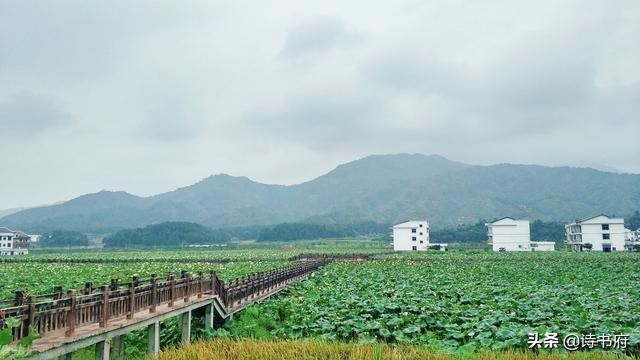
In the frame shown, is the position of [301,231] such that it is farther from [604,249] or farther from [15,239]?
[604,249]

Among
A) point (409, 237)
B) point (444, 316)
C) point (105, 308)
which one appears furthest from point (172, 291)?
point (409, 237)

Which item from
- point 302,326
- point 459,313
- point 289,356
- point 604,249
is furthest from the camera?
point 604,249

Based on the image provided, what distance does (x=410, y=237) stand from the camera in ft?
328

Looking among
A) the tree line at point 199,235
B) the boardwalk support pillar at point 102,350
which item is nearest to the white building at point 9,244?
the tree line at point 199,235

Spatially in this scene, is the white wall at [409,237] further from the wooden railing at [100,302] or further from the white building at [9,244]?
the white building at [9,244]

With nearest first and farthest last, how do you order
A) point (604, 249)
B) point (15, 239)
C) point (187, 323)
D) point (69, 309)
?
point (69, 309)
point (187, 323)
point (604, 249)
point (15, 239)

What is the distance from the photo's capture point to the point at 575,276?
40.5 metres

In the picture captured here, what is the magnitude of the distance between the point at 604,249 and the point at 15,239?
125 m

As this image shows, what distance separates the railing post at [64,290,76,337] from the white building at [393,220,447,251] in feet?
301

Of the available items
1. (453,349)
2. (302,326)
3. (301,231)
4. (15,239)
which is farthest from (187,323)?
(301,231)

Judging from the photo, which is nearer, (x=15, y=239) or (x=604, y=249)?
(x=604, y=249)

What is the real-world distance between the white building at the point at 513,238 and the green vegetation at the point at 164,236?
102 meters

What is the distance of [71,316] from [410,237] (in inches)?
3660

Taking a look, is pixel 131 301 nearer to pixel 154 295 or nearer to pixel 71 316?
pixel 154 295
